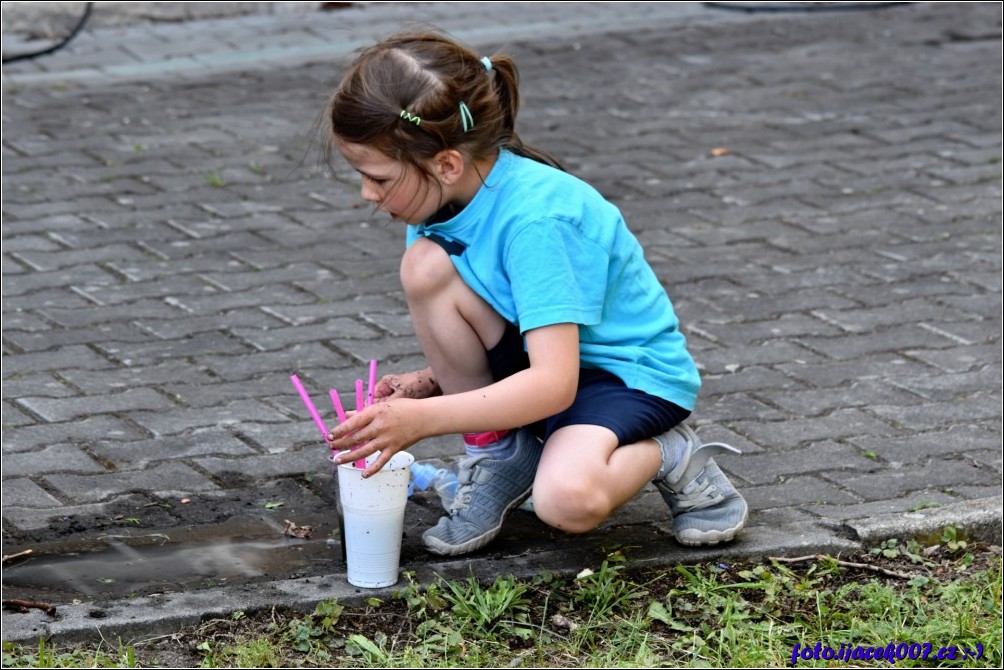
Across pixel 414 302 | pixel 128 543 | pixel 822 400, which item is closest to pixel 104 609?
pixel 128 543

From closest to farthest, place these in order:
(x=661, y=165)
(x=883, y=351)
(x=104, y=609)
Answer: (x=104, y=609), (x=883, y=351), (x=661, y=165)

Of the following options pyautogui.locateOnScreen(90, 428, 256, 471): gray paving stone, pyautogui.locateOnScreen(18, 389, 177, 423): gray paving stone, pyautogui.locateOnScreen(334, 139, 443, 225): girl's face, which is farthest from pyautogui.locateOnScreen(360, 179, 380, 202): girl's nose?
pyautogui.locateOnScreen(18, 389, 177, 423): gray paving stone

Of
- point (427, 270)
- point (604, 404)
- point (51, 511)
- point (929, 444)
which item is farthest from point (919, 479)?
point (51, 511)

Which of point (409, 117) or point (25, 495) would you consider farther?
point (25, 495)

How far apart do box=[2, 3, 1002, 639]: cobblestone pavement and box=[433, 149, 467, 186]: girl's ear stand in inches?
29.3

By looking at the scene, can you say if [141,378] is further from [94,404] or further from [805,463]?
[805,463]

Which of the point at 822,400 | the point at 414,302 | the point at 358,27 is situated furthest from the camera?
the point at 358,27

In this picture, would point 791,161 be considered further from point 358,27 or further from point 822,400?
point 358,27

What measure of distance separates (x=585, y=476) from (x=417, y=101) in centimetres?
76

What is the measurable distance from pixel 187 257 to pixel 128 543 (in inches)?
83.3

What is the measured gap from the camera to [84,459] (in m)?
3.36

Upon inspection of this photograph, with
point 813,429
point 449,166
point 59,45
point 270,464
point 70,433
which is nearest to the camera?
point 449,166

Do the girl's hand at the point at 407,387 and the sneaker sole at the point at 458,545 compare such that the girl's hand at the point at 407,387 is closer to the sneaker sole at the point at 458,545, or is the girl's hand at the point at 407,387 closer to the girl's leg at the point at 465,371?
the girl's leg at the point at 465,371

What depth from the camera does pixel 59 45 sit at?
8.16 metres
